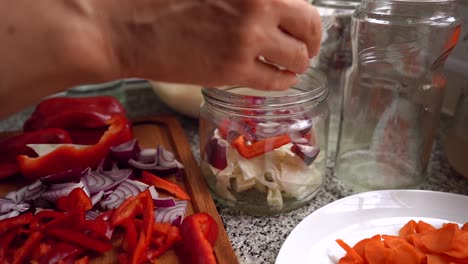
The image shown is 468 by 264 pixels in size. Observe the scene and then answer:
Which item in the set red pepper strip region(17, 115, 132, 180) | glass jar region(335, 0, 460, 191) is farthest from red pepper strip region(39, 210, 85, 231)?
glass jar region(335, 0, 460, 191)

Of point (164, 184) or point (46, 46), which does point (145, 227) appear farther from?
point (46, 46)

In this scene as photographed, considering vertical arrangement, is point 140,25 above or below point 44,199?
above

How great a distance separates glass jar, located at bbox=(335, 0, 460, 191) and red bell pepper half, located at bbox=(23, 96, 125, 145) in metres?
0.60

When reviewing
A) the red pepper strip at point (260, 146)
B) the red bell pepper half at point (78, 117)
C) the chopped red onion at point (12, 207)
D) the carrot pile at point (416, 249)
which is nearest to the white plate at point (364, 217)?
the carrot pile at point (416, 249)

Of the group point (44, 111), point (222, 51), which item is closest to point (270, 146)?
point (222, 51)

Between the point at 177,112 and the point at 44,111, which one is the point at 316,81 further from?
the point at 44,111

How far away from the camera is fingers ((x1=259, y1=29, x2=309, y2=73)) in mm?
579

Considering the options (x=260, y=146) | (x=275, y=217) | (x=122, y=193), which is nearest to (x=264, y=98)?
(x=260, y=146)

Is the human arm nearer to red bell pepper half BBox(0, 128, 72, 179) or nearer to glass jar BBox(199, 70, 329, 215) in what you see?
glass jar BBox(199, 70, 329, 215)

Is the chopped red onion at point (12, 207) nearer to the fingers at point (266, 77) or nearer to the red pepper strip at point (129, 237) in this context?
the red pepper strip at point (129, 237)

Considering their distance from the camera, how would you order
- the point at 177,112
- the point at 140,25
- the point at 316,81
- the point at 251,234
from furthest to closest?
the point at 177,112
the point at 316,81
the point at 251,234
the point at 140,25

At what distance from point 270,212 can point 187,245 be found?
20 cm

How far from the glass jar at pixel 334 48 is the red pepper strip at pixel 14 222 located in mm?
720

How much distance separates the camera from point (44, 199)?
0.91 metres
